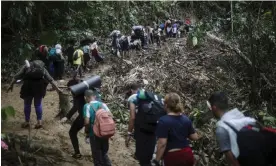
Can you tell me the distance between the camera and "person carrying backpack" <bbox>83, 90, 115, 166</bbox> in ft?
18.6

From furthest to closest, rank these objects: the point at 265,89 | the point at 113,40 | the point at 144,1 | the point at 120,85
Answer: the point at 144,1, the point at 113,40, the point at 120,85, the point at 265,89

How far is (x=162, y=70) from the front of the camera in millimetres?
12789

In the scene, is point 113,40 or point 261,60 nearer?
point 261,60

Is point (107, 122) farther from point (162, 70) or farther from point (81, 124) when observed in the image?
point (162, 70)

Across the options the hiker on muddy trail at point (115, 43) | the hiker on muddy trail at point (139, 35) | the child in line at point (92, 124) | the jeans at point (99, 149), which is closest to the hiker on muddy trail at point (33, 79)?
the child in line at point (92, 124)

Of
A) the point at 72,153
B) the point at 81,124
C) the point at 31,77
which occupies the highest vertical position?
the point at 31,77

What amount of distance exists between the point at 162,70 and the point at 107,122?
7.29m

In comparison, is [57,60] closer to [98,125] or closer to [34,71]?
[34,71]

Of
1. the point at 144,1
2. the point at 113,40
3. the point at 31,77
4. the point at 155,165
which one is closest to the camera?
the point at 155,165

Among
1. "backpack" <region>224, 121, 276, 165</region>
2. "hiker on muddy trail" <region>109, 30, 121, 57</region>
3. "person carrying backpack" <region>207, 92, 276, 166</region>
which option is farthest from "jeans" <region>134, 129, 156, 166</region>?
"hiker on muddy trail" <region>109, 30, 121, 57</region>

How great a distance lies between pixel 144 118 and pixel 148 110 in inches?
5.4

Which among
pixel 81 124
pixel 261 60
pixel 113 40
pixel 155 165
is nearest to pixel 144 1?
pixel 113 40

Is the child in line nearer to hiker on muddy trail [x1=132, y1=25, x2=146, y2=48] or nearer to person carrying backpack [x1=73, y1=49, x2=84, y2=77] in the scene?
person carrying backpack [x1=73, y1=49, x2=84, y2=77]

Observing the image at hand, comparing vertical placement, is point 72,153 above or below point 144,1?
below
